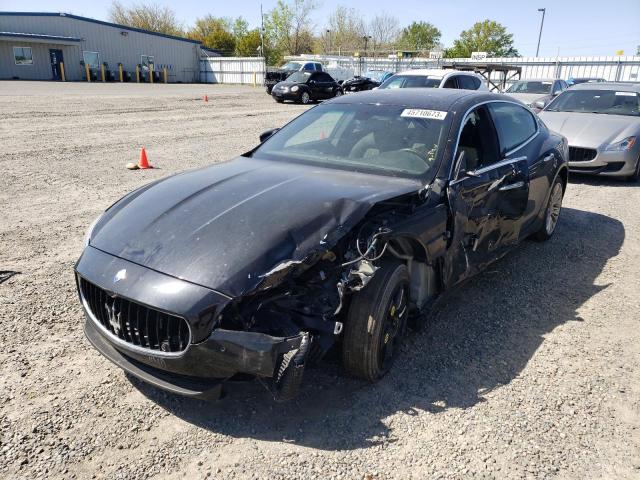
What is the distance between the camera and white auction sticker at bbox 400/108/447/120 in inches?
152

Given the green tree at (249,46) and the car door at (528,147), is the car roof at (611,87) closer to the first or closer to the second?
the car door at (528,147)

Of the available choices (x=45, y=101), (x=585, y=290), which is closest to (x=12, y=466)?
(x=585, y=290)

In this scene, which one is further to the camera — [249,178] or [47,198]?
[47,198]

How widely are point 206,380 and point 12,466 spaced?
99 cm

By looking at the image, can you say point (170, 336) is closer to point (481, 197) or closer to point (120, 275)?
point (120, 275)

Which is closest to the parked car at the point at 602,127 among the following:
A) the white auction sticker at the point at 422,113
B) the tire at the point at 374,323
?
the white auction sticker at the point at 422,113

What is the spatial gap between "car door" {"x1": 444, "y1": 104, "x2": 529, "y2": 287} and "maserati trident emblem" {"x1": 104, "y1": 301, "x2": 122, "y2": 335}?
2.10m

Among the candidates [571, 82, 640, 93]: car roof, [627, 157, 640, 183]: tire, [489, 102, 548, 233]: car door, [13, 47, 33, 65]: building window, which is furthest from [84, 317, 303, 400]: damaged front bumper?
[13, 47, 33, 65]: building window

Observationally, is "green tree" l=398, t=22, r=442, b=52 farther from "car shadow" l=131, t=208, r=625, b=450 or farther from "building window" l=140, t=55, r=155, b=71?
"car shadow" l=131, t=208, r=625, b=450

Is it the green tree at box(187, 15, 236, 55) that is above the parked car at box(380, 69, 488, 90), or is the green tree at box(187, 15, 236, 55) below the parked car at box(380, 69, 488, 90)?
above

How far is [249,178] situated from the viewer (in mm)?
3502

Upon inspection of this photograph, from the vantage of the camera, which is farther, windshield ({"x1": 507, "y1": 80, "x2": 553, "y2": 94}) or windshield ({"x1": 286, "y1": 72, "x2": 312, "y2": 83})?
windshield ({"x1": 286, "y1": 72, "x2": 312, "y2": 83})

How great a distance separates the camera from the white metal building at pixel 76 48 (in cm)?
4047

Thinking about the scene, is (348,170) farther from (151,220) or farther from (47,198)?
(47,198)
